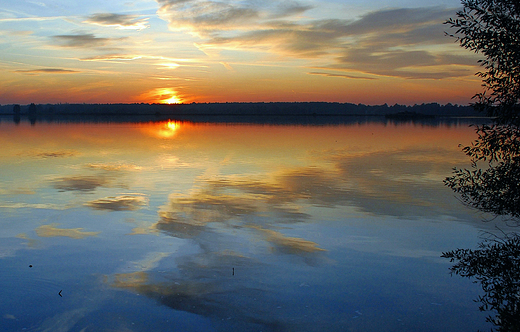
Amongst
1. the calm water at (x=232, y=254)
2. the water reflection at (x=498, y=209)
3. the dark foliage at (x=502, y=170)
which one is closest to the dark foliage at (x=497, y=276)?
the water reflection at (x=498, y=209)

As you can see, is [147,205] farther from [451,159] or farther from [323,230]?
[451,159]

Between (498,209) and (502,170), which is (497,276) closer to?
(498,209)

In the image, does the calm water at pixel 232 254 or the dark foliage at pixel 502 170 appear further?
the dark foliage at pixel 502 170

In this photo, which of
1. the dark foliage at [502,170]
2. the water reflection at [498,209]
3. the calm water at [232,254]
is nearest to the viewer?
the calm water at [232,254]

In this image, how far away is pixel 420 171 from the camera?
24891mm

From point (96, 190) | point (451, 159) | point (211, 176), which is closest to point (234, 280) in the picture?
point (96, 190)

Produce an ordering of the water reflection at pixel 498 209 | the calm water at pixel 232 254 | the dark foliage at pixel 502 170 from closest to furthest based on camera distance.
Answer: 1. the calm water at pixel 232 254
2. the water reflection at pixel 498 209
3. the dark foliage at pixel 502 170

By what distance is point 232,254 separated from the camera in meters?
11.0

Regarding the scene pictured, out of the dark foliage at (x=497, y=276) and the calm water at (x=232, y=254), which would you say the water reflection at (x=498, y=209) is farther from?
the calm water at (x=232, y=254)

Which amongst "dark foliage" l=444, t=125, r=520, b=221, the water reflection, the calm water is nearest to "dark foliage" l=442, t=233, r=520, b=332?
the water reflection

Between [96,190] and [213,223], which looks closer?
[213,223]

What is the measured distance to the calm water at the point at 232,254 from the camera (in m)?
8.00

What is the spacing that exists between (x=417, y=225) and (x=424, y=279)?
420 centimetres

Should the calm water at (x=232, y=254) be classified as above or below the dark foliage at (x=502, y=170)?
below
